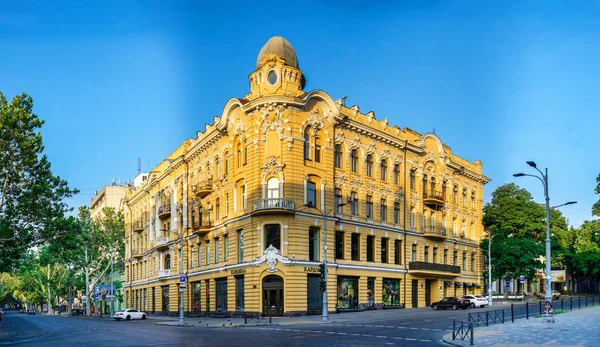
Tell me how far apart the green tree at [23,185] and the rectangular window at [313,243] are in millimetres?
18513

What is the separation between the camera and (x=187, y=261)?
64.0m

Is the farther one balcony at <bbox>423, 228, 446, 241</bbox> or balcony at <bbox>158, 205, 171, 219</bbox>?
balcony at <bbox>158, 205, 171, 219</bbox>

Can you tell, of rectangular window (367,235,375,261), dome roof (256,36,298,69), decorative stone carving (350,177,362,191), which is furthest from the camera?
rectangular window (367,235,375,261)

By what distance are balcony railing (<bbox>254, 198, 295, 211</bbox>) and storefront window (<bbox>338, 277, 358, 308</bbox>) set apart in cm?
876

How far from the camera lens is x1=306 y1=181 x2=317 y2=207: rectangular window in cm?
4934

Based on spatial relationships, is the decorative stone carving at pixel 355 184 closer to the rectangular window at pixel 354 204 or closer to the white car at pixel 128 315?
the rectangular window at pixel 354 204

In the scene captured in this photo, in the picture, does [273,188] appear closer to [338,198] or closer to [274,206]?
[274,206]

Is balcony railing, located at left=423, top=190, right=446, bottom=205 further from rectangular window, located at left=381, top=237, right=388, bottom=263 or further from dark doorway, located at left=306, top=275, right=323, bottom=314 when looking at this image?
dark doorway, located at left=306, top=275, right=323, bottom=314

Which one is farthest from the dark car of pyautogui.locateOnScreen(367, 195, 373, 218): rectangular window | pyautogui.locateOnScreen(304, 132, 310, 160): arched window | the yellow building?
pyautogui.locateOnScreen(304, 132, 310, 160): arched window

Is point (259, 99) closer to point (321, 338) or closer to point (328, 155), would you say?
point (328, 155)

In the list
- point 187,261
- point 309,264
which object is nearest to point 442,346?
point 309,264

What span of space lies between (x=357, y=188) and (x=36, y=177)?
2659cm

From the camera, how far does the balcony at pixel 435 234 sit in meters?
62.6

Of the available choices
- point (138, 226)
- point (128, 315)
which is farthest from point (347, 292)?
point (138, 226)
